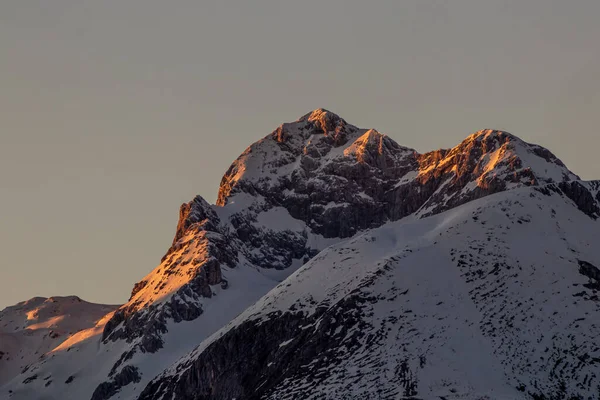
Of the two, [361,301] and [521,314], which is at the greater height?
[361,301]

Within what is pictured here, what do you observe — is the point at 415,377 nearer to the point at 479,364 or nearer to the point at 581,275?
the point at 479,364

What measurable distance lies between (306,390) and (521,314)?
30605 millimetres

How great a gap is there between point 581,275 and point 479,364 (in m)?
28.8

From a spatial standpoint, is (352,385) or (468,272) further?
(468,272)

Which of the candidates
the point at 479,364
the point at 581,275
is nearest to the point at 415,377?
the point at 479,364

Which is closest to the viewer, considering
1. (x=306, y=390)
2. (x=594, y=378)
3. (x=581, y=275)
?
(x=594, y=378)

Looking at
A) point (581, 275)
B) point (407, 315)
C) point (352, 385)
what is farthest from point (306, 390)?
point (581, 275)

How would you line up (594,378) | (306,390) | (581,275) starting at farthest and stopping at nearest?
(581,275), (306,390), (594,378)

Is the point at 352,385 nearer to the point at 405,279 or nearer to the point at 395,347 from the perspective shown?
the point at 395,347

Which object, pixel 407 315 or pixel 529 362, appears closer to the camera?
pixel 529 362

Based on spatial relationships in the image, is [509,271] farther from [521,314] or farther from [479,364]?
[479,364]

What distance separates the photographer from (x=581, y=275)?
193875 millimetres

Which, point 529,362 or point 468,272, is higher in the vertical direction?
point 468,272

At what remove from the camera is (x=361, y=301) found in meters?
196
